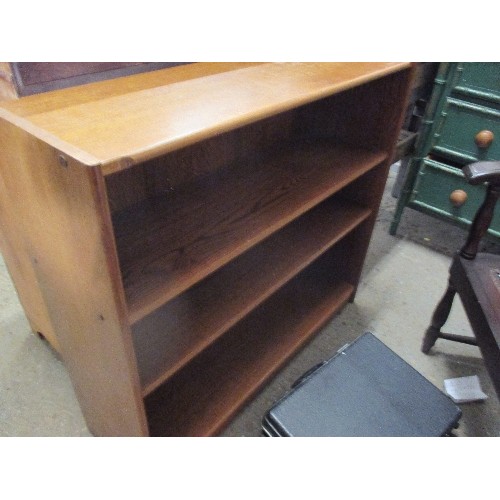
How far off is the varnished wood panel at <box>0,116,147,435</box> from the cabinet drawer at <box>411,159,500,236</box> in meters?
1.53

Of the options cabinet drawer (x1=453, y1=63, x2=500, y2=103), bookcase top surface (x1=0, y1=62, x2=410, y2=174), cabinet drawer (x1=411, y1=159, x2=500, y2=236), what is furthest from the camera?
cabinet drawer (x1=411, y1=159, x2=500, y2=236)

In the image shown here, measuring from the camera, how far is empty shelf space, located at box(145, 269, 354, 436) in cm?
113

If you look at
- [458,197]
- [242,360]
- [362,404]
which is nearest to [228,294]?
[242,360]

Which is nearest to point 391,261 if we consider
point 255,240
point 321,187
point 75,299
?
point 321,187

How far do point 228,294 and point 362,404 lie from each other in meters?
0.46

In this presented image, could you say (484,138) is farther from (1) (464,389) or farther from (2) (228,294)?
(2) (228,294)

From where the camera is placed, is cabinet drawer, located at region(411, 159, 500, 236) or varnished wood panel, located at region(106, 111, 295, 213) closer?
varnished wood panel, located at region(106, 111, 295, 213)

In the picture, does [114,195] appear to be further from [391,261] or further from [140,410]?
[391,261]

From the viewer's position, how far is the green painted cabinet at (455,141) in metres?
1.54

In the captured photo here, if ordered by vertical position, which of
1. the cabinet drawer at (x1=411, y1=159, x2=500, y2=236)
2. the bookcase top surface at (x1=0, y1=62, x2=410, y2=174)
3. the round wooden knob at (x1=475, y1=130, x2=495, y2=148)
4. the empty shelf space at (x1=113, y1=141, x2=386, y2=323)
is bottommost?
the cabinet drawer at (x1=411, y1=159, x2=500, y2=236)

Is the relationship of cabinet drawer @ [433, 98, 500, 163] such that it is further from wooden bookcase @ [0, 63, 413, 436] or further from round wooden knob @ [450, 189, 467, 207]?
wooden bookcase @ [0, 63, 413, 436]

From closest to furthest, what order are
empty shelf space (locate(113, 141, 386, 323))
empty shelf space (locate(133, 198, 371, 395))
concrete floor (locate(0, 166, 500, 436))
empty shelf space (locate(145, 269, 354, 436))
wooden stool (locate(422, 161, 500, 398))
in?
empty shelf space (locate(113, 141, 386, 323))
empty shelf space (locate(133, 198, 371, 395))
wooden stool (locate(422, 161, 500, 398))
empty shelf space (locate(145, 269, 354, 436))
concrete floor (locate(0, 166, 500, 436))

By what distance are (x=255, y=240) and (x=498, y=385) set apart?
0.68 metres

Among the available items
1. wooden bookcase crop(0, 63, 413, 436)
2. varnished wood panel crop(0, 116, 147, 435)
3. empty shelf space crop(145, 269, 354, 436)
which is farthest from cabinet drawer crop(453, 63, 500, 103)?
varnished wood panel crop(0, 116, 147, 435)
